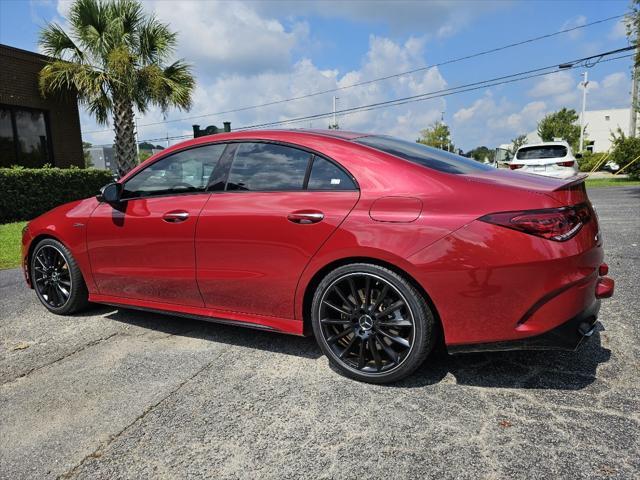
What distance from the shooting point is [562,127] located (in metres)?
50.6

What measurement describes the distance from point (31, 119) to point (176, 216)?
1352 centimetres

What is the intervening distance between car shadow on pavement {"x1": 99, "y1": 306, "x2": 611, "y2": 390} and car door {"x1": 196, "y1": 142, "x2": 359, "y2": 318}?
1.44 feet

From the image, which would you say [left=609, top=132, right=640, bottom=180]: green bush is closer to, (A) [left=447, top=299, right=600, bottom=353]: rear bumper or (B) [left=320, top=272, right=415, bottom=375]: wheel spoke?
(A) [left=447, top=299, right=600, bottom=353]: rear bumper

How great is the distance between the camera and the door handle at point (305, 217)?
2.80 meters

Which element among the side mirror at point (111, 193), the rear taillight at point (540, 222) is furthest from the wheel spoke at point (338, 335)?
the side mirror at point (111, 193)

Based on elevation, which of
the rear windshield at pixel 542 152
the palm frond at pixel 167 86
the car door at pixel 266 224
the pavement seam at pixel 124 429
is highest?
the palm frond at pixel 167 86

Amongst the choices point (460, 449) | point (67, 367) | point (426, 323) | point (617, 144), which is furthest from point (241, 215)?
point (617, 144)

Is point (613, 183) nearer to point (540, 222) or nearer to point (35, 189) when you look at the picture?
point (540, 222)

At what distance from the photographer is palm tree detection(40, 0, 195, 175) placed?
44.8 ft

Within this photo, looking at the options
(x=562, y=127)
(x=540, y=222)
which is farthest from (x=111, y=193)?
(x=562, y=127)

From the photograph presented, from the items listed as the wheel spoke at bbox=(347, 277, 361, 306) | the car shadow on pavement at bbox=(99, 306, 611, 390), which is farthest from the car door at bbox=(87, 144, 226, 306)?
the wheel spoke at bbox=(347, 277, 361, 306)

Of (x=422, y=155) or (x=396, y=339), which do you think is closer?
(x=396, y=339)

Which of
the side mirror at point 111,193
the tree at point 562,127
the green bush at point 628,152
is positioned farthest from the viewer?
the tree at point 562,127

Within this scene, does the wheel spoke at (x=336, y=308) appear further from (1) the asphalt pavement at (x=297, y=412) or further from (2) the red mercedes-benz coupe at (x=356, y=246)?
(1) the asphalt pavement at (x=297, y=412)
